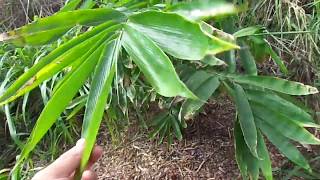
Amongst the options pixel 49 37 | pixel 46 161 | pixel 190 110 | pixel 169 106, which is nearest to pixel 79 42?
pixel 49 37

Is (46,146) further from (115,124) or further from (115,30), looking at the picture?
(115,30)

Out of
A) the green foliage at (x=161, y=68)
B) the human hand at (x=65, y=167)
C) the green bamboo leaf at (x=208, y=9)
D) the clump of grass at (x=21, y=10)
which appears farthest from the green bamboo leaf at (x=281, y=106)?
the clump of grass at (x=21, y=10)

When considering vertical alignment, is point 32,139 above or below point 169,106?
above

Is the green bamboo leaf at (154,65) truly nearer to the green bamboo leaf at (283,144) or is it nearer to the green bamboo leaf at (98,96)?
the green bamboo leaf at (98,96)

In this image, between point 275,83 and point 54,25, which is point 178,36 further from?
point 275,83

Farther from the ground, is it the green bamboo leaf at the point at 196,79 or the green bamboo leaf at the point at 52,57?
the green bamboo leaf at the point at 52,57

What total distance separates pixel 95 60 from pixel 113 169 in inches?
30.9

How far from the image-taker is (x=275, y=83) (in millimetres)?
997

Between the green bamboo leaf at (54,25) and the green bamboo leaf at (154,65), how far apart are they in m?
0.08

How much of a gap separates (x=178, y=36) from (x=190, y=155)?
810 millimetres

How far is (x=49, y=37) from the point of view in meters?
0.81

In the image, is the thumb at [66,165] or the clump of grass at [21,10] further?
the clump of grass at [21,10]

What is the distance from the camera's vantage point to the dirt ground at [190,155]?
1378mm

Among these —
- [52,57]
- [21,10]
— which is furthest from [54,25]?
[21,10]
